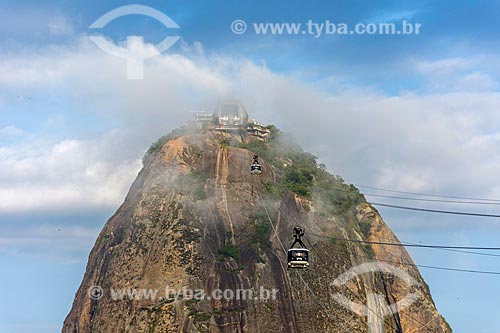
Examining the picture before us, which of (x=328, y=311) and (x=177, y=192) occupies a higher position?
(x=177, y=192)

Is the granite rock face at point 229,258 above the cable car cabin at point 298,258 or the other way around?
above

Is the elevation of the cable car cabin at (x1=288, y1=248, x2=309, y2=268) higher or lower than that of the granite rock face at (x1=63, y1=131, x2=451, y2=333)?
lower

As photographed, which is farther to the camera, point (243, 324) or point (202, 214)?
point (202, 214)

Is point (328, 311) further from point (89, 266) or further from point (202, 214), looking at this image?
point (89, 266)

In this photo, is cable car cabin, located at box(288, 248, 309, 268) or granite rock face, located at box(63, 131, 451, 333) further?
granite rock face, located at box(63, 131, 451, 333)

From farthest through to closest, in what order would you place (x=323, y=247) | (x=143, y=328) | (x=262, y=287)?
(x=323, y=247) → (x=262, y=287) → (x=143, y=328)

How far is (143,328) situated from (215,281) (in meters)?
10.5

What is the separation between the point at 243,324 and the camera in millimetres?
82375

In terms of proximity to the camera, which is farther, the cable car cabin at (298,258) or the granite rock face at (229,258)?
the granite rock face at (229,258)

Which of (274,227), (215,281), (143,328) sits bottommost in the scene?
(143,328)

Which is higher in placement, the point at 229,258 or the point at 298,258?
the point at 229,258

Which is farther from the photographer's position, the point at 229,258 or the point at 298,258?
the point at 229,258

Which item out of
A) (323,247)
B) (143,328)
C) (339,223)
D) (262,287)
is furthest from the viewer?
(339,223)

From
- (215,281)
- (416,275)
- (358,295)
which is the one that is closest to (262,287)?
(215,281)
